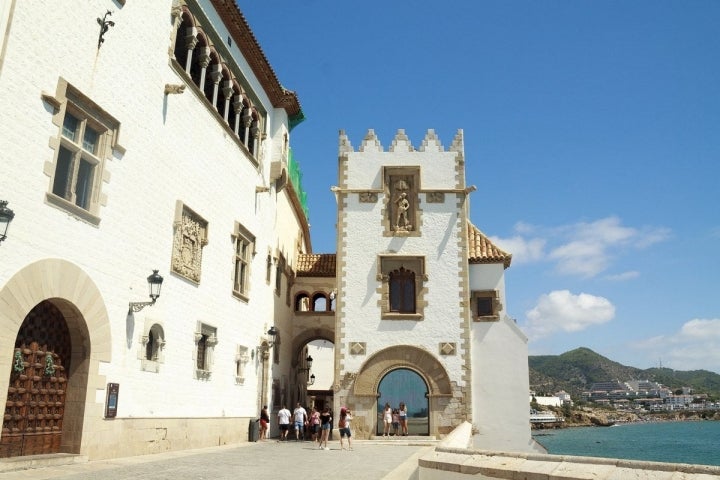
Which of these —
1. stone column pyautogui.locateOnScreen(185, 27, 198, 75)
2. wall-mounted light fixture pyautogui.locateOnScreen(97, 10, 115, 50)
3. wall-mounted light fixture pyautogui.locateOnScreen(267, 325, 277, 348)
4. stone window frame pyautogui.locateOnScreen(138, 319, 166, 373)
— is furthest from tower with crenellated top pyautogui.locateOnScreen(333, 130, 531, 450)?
wall-mounted light fixture pyautogui.locateOnScreen(97, 10, 115, 50)

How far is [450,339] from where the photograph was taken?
24.2 meters

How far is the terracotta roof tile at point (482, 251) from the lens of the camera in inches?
1005

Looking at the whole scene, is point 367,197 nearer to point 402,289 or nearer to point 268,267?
point 402,289

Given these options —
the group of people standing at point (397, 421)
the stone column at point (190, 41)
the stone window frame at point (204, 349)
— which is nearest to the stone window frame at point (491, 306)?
the group of people standing at point (397, 421)

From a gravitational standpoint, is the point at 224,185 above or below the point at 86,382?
above

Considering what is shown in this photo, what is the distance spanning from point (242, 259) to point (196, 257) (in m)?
4.07

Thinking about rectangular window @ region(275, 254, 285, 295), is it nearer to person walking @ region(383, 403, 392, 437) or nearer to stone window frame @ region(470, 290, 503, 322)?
person walking @ region(383, 403, 392, 437)

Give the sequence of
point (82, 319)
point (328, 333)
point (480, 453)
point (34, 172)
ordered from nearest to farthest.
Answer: point (480, 453) < point (34, 172) < point (82, 319) < point (328, 333)

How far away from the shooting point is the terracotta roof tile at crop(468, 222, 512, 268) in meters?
25.5

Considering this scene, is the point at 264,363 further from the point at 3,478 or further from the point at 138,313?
the point at 3,478

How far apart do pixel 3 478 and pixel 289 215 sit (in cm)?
2126

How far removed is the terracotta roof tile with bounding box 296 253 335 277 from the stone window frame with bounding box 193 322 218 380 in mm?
11415

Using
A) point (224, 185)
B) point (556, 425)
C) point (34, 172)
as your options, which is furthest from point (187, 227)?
point (556, 425)

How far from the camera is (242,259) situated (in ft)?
69.3
